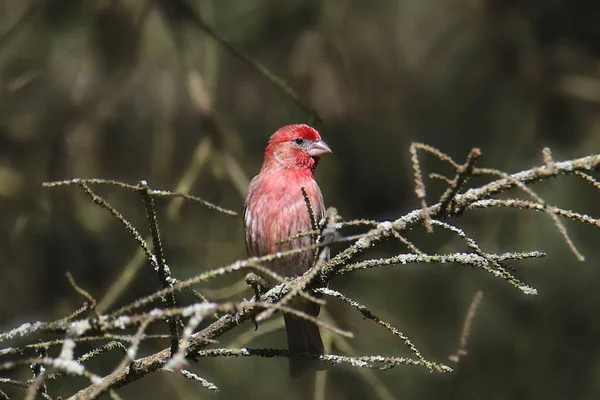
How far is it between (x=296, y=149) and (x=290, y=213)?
614 mm

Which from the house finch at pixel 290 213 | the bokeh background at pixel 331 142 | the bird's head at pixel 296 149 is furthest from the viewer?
the bokeh background at pixel 331 142

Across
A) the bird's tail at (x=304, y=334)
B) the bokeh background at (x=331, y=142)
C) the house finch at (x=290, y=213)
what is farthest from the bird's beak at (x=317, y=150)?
the bird's tail at (x=304, y=334)

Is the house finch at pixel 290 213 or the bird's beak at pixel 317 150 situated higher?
the bird's beak at pixel 317 150

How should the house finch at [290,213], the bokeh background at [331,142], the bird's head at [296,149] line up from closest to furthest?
the house finch at [290,213], the bird's head at [296,149], the bokeh background at [331,142]

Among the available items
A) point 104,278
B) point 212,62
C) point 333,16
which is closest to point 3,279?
point 104,278

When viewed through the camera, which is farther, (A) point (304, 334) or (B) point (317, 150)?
(B) point (317, 150)

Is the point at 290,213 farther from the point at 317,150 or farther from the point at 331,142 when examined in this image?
the point at 331,142

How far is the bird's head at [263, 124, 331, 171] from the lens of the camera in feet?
17.8

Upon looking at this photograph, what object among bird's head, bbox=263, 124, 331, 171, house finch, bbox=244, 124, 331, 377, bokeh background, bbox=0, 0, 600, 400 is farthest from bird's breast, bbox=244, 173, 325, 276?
bokeh background, bbox=0, 0, 600, 400

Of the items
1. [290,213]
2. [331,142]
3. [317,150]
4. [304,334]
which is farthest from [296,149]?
[331,142]

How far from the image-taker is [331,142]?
743 cm

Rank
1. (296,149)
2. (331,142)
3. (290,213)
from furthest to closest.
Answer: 1. (331,142)
2. (296,149)
3. (290,213)

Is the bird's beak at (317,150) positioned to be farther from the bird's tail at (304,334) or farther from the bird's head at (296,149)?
the bird's tail at (304,334)

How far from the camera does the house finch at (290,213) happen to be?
498 cm
